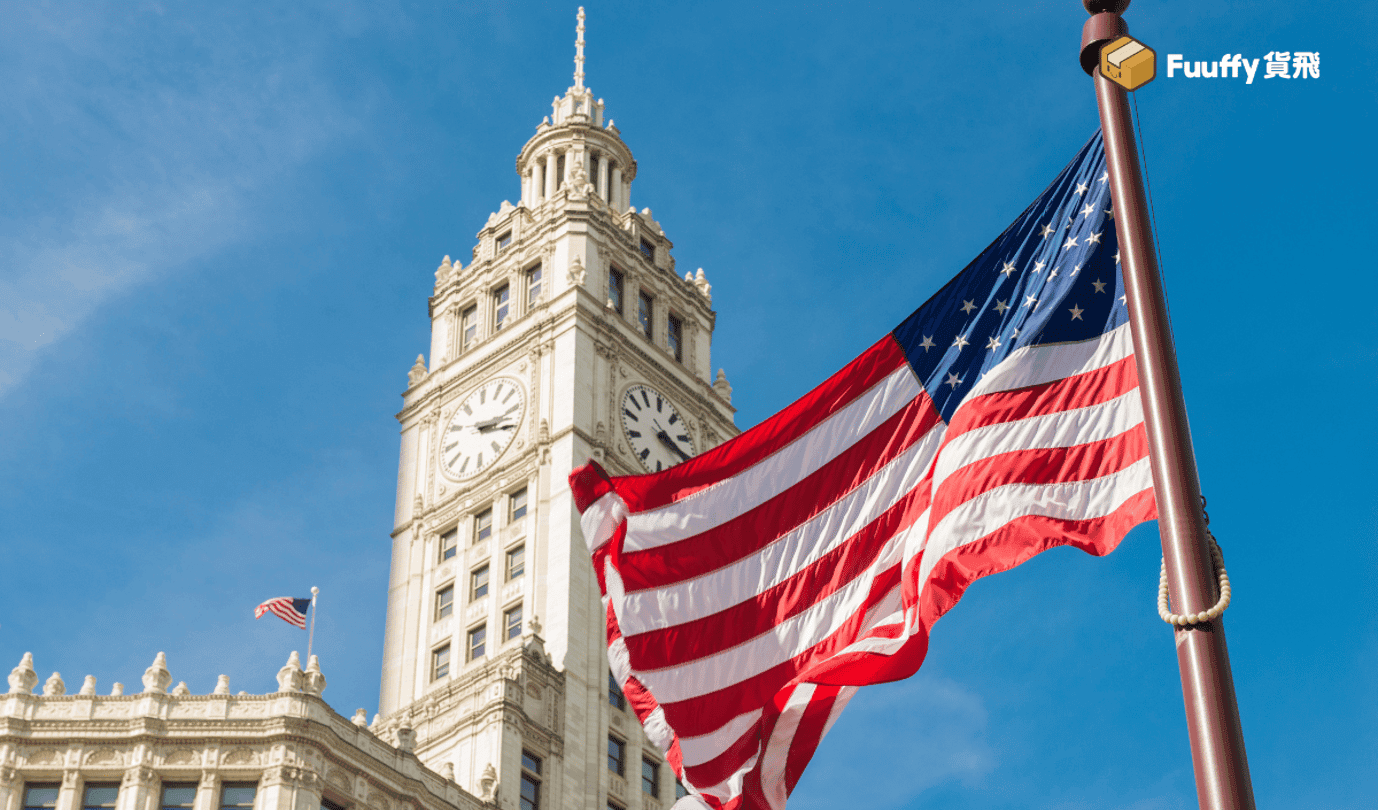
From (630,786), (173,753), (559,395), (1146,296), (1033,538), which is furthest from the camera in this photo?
(559,395)

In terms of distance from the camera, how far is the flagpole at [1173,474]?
12.9 m

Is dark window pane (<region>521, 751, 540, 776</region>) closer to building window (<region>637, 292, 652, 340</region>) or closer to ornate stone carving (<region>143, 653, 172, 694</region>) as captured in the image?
ornate stone carving (<region>143, 653, 172, 694</region>)

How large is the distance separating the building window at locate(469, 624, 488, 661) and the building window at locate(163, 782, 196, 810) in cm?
2048

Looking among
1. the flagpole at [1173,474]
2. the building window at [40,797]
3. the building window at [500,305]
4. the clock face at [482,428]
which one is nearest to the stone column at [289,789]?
the building window at [40,797]

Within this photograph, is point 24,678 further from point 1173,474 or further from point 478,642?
point 1173,474

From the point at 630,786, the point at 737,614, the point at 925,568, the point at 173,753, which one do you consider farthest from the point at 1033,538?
the point at 630,786

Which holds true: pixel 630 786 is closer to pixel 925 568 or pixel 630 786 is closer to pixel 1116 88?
pixel 925 568

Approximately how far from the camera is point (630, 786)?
73375mm

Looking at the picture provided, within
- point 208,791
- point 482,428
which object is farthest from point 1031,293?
point 482,428

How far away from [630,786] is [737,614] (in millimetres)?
51200

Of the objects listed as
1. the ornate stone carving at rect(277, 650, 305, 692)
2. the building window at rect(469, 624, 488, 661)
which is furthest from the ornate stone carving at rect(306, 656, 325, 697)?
the building window at rect(469, 624, 488, 661)

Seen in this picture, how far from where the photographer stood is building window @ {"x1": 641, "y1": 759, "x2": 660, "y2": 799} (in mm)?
74750

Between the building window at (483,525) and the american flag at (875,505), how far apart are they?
5698 cm

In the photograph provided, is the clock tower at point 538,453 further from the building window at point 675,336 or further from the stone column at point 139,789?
the stone column at point 139,789
